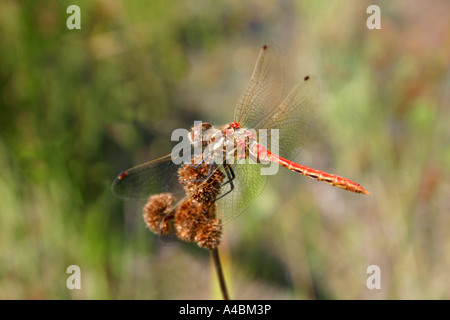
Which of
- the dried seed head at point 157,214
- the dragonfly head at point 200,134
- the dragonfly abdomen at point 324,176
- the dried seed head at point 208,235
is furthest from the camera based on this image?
the dragonfly abdomen at point 324,176

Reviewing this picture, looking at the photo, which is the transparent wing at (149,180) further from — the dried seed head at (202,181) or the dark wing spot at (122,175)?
the dried seed head at (202,181)

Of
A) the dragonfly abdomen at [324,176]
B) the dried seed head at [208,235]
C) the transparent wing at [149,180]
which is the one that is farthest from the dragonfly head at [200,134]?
the dried seed head at [208,235]

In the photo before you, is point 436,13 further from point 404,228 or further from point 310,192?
point 404,228

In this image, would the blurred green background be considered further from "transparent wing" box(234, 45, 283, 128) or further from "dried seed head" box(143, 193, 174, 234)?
"transparent wing" box(234, 45, 283, 128)

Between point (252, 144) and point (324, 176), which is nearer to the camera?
point (252, 144)

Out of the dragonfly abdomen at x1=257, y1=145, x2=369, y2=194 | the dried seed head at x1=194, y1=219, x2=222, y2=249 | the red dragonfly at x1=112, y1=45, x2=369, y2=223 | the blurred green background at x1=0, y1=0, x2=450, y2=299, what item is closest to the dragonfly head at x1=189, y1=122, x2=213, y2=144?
the red dragonfly at x1=112, y1=45, x2=369, y2=223

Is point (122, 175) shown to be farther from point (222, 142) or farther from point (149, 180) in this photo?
point (222, 142)

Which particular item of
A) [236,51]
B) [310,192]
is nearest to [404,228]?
[310,192]

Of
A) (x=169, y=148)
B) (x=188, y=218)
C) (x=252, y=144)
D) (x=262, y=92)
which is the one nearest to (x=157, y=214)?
(x=188, y=218)
